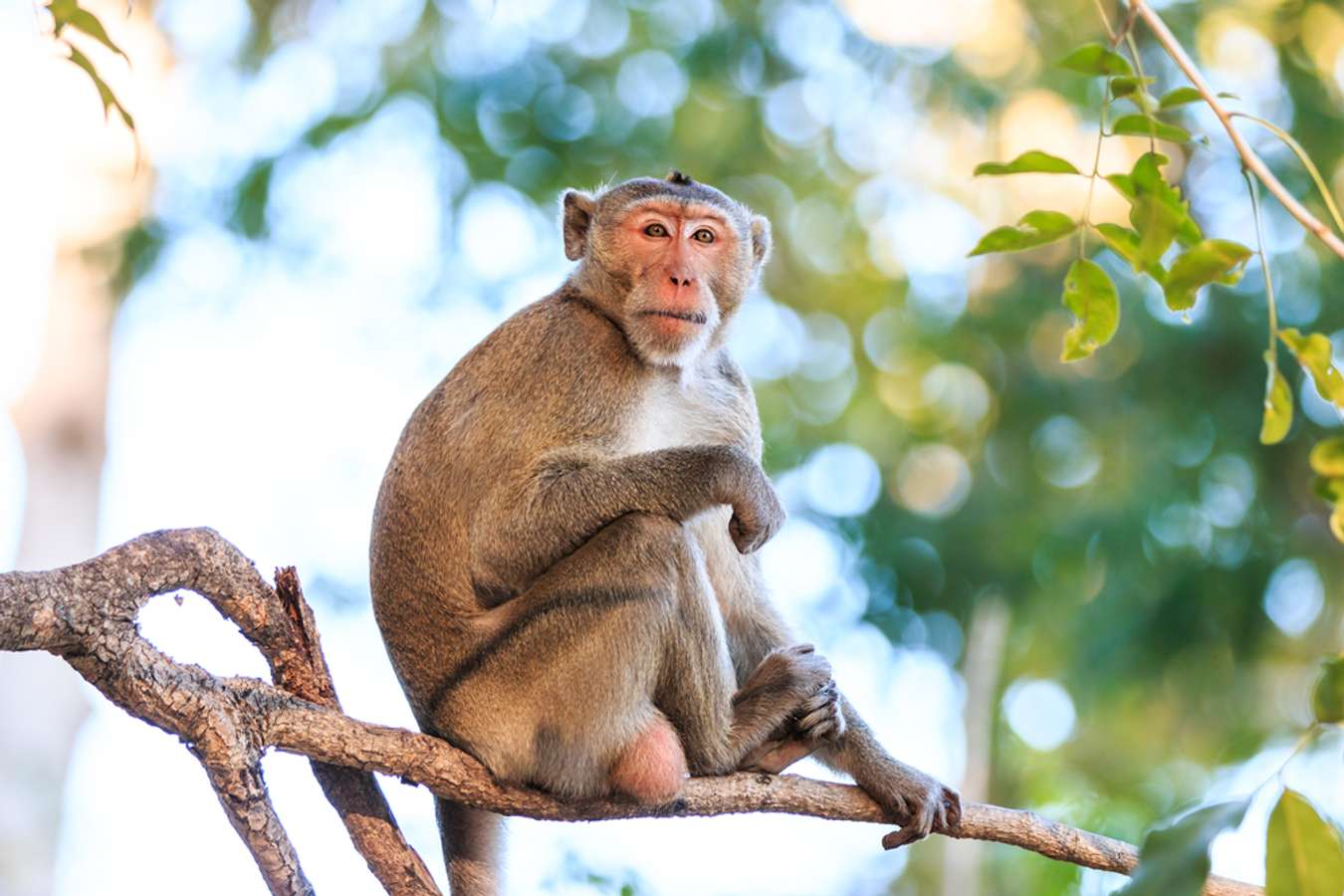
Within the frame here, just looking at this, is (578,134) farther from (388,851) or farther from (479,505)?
(388,851)

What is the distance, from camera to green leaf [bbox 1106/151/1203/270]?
2750 millimetres

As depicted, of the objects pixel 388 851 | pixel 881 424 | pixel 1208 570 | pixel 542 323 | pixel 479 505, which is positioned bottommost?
pixel 388 851

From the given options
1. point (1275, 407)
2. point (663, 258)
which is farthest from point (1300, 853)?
point (663, 258)

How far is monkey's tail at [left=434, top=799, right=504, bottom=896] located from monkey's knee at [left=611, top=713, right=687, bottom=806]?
0.75m

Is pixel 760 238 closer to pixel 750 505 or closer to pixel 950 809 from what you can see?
pixel 750 505

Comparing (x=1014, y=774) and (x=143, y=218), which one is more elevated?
(x=143, y=218)

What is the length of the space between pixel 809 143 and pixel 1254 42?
226 inches

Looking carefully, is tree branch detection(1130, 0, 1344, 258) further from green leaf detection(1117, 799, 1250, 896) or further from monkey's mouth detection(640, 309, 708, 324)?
monkey's mouth detection(640, 309, 708, 324)

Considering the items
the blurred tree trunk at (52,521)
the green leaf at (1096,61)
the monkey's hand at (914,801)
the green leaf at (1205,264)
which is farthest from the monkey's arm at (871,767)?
the blurred tree trunk at (52,521)

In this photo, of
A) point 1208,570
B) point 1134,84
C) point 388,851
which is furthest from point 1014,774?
point 1134,84

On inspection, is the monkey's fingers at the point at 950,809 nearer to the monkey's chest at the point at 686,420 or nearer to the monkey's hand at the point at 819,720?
the monkey's hand at the point at 819,720

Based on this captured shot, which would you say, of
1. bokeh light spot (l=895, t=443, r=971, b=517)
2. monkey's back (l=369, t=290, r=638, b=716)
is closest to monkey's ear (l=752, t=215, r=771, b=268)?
monkey's back (l=369, t=290, r=638, b=716)

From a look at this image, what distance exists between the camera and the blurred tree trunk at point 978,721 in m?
13.4

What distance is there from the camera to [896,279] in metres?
19.8
